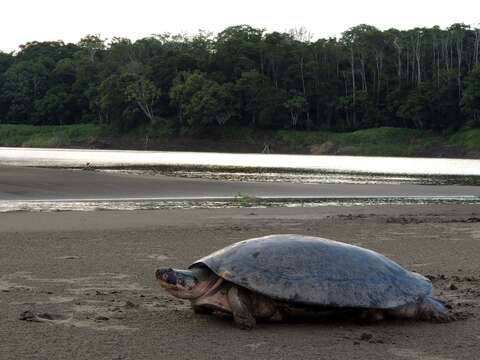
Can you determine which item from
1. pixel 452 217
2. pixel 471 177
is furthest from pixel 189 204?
pixel 471 177

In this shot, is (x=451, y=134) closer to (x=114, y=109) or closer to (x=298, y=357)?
(x=114, y=109)

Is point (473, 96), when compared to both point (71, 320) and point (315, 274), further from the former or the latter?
point (71, 320)

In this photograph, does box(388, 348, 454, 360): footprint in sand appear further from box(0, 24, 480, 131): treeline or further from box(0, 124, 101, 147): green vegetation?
box(0, 124, 101, 147): green vegetation

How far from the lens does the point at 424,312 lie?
695 centimetres

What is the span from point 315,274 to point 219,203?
16.0 meters

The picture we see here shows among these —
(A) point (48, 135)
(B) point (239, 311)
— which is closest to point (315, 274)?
(B) point (239, 311)

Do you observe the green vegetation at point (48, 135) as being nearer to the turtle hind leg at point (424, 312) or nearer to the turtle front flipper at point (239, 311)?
the turtle front flipper at point (239, 311)

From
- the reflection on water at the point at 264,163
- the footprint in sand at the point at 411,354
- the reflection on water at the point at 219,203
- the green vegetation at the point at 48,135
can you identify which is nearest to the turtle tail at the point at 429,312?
the footprint in sand at the point at 411,354

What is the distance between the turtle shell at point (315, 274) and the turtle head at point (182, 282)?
0.18 metres

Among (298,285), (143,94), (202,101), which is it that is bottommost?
(298,285)

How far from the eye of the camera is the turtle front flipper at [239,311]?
21.6ft

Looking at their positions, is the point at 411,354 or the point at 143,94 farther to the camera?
the point at 143,94

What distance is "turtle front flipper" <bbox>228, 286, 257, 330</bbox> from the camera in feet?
21.6

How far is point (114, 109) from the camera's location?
120 metres
